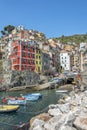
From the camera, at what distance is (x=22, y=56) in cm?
11062

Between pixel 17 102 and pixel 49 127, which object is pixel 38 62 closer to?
pixel 17 102

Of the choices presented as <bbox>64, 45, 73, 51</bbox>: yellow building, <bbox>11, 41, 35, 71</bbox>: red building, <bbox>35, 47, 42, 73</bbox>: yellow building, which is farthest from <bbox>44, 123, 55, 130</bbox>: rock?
<bbox>64, 45, 73, 51</bbox>: yellow building

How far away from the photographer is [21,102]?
5822 centimetres

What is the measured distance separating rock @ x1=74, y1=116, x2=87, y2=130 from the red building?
90064 mm

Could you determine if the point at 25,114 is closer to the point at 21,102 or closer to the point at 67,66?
the point at 21,102

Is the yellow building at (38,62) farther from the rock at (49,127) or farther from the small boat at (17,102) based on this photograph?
the rock at (49,127)

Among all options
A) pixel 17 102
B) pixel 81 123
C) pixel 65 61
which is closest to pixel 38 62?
pixel 65 61

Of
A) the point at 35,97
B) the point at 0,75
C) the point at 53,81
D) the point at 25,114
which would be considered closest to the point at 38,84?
the point at 53,81

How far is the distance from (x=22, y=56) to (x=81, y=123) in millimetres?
91817

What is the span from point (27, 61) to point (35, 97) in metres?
46.1

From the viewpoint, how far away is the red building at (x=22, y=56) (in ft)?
362

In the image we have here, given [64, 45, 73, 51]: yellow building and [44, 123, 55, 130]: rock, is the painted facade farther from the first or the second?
[44, 123, 55, 130]: rock

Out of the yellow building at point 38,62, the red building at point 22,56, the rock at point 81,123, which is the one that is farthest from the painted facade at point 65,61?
Result: the rock at point 81,123

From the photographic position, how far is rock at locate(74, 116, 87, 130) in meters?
19.1
